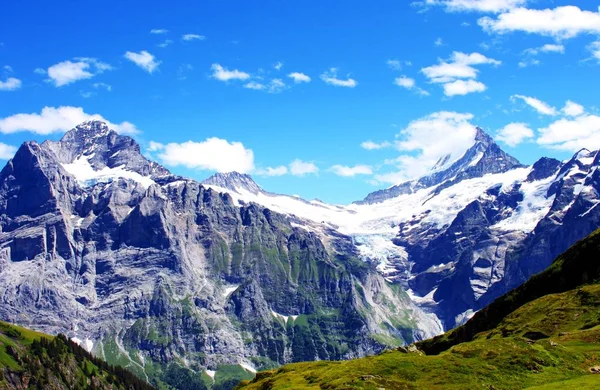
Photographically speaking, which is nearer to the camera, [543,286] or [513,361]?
[513,361]

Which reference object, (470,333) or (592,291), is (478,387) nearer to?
(592,291)

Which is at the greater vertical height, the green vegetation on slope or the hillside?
the green vegetation on slope

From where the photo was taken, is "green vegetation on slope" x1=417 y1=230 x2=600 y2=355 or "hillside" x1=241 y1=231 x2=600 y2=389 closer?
"hillside" x1=241 y1=231 x2=600 y2=389

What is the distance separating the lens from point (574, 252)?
405 feet

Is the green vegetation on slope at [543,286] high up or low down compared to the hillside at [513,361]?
up

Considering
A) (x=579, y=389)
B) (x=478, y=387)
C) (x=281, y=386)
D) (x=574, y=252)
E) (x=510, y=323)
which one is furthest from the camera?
(x=574, y=252)

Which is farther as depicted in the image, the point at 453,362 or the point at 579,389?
the point at 453,362

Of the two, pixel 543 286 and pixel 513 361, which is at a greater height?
pixel 543 286

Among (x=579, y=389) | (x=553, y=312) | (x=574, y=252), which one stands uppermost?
(x=574, y=252)

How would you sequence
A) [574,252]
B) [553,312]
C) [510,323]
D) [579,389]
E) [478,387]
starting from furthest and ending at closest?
[574,252] < [510,323] < [553,312] < [478,387] < [579,389]

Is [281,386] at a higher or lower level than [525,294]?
lower

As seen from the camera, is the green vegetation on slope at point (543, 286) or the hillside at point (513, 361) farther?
the green vegetation on slope at point (543, 286)

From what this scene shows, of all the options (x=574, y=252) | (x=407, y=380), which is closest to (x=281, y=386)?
(x=407, y=380)

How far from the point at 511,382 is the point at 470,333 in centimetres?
5609
